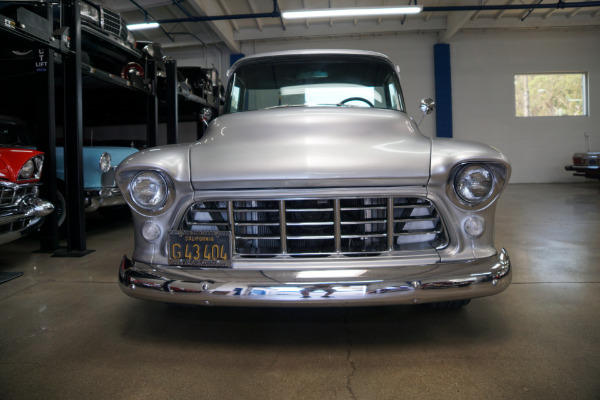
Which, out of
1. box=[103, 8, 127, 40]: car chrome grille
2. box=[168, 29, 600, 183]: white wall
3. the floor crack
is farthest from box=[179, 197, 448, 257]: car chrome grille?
box=[168, 29, 600, 183]: white wall

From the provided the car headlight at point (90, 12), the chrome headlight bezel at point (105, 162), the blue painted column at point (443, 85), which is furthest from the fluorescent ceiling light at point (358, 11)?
the chrome headlight bezel at point (105, 162)

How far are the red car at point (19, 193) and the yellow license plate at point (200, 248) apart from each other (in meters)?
1.91

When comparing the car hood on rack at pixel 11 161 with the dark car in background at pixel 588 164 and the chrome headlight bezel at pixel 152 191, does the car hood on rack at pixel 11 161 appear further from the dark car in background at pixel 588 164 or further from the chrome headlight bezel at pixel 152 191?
the dark car in background at pixel 588 164

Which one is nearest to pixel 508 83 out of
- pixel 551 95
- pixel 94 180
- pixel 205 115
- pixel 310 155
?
pixel 551 95

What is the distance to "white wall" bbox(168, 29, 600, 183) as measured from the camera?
1205 cm

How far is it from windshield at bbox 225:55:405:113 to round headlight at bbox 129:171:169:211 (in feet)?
3.79

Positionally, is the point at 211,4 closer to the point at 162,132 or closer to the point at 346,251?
the point at 162,132

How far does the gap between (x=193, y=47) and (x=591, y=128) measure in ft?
42.2

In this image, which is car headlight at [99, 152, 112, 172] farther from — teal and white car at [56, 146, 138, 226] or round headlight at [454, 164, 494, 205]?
round headlight at [454, 164, 494, 205]

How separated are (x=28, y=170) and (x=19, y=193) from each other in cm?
19

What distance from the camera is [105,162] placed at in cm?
430

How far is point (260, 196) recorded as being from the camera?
1652 millimetres

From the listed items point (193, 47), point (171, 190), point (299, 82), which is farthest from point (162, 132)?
point (171, 190)

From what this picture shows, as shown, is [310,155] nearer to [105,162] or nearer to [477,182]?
[477,182]
